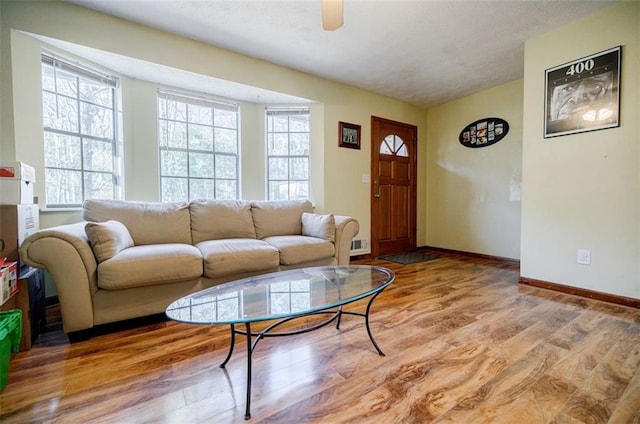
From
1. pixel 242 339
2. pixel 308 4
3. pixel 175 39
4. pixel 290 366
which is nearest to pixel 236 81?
pixel 175 39

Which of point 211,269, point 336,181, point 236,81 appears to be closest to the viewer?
point 211,269

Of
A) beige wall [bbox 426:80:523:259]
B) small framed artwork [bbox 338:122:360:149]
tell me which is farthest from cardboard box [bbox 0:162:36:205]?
beige wall [bbox 426:80:523:259]

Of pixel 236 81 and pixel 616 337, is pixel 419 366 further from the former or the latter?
pixel 236 81

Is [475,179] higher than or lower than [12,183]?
higher

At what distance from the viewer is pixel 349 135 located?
3.85 m

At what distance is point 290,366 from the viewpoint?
147cm

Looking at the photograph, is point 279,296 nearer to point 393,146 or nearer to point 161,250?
point 161,250

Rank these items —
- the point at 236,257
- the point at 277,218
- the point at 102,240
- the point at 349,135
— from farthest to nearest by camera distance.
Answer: the point at 349,135, the point at 277,218, the point at 236,257, the point at 102,240

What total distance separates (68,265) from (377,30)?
2.94 meters

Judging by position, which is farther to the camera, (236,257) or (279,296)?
(236,257)

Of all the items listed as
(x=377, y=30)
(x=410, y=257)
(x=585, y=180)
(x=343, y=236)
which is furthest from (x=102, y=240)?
(x=585, y=180)

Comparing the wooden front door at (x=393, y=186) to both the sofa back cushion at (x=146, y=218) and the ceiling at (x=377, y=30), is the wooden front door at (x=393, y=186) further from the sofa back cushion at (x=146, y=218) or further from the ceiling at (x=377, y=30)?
the sofa back cushion at (x=146, y=218)

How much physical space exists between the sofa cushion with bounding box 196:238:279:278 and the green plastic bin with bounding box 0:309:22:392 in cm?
97

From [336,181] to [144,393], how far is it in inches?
116
